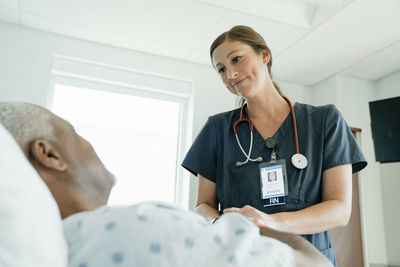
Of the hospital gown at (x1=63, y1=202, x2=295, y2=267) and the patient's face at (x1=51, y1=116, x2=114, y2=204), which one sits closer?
the hospital gown at (x1=63, y1=202, x2=295, y2=267)

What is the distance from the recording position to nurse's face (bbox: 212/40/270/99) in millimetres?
1356

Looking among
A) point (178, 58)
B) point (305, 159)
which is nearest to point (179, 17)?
point (178, 58)

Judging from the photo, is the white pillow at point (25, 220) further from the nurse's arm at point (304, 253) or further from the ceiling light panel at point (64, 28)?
the ceiling light panel at point (64, 28)

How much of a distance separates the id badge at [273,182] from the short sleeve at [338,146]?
143mm

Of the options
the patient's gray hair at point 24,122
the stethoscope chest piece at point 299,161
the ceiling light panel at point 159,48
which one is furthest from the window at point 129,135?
the patient's gray hair at point 24,122

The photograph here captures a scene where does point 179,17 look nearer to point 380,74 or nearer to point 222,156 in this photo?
point 222,156

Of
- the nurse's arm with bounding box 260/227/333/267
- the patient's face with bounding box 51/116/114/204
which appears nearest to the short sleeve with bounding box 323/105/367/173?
the nurse's arm with bounding box 260/227/333/267

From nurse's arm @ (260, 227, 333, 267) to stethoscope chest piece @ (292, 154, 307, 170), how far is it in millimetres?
610

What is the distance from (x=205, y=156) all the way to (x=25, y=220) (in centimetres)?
101

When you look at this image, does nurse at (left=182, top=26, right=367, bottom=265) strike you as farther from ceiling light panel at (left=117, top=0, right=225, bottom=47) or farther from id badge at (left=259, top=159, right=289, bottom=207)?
ceiling light panel at (left=117, top=0, right=225, bottom=47)

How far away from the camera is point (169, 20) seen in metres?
2.68

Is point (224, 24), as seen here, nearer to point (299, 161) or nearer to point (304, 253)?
point (299, 161)

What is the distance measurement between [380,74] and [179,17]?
2.01 m

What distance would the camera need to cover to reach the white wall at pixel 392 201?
3.15m
